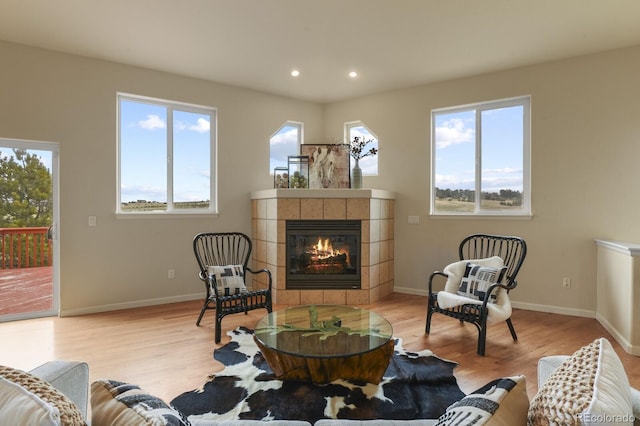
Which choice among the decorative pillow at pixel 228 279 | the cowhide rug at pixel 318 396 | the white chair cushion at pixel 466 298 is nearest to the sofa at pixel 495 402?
the cowhide rug at pixel 318 396

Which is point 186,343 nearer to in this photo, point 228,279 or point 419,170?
point 228,279

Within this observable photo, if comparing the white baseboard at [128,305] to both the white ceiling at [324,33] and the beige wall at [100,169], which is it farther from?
the white ceiling at [324,33]

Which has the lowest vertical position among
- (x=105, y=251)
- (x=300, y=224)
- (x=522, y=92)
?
(x=105, y=251)

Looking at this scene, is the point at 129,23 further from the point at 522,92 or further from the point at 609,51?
the point at 609,51

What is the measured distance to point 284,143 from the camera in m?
5.79

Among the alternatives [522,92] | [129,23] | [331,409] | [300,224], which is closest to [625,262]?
[522,92]

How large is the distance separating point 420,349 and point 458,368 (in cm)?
42

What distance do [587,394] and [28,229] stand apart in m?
4.93

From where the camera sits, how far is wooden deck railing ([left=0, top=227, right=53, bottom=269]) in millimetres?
3959

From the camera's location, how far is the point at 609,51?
158 inches

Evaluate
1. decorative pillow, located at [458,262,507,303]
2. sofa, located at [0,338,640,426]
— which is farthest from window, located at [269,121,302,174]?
sofa, located at [0,338,640,426]

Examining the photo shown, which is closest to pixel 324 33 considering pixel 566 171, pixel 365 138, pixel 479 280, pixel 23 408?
pixel 365 138

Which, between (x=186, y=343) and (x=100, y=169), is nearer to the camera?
(x=186, y=343)

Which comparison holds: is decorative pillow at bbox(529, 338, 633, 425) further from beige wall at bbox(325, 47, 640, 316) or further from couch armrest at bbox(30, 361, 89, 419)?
beige wall at bbox(325, 47, 640, 316)
